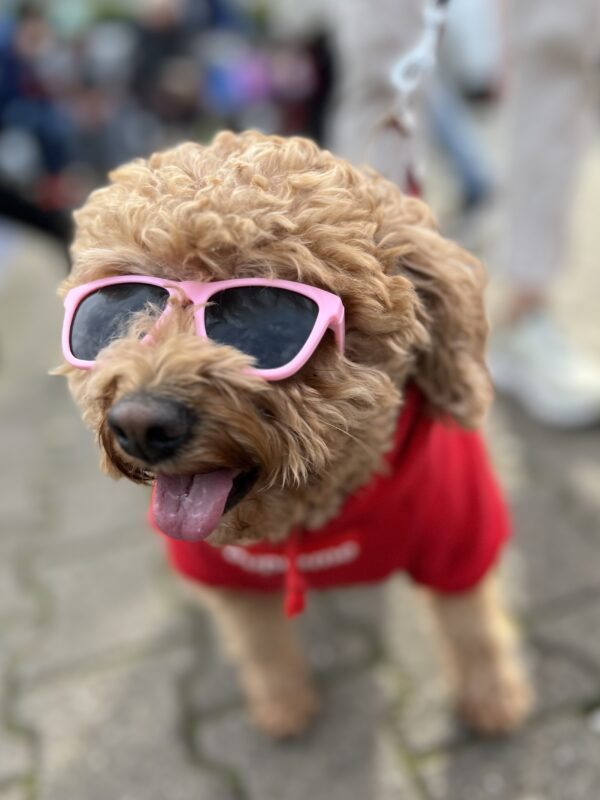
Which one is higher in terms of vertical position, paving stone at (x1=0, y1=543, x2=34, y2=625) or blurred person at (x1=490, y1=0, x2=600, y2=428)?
blurred person at (x1=490, y1=0, x2=600, y2=428)

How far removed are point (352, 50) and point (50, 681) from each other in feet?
6.18

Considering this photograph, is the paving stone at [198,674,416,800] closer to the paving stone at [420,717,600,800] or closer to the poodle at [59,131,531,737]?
the paving stone at [420,717,600,800]

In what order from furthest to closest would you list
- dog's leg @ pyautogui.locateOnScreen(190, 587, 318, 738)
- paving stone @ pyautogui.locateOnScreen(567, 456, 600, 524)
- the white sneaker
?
the white sneaker, paving stone @ pyautogui.locateOnScreen(567, 456, 600, 524), dog's leg @ pyautogui.locateOnScreen(190, 587, 318, 738)

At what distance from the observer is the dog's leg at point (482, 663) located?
1.78 m

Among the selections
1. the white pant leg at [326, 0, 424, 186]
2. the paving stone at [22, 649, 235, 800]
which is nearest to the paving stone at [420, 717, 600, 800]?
the paving stone at [22, 649, 235, 800]

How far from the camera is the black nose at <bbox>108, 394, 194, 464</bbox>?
1.11 meters

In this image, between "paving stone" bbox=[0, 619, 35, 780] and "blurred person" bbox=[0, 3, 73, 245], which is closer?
"paving stone" bbox=[0, 619, 35, 780]

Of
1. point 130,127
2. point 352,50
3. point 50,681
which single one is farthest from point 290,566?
point 130,127

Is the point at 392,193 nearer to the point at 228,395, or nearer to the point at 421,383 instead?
the point at 421,383

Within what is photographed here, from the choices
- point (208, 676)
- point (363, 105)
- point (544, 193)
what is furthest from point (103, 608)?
point (544, 193)

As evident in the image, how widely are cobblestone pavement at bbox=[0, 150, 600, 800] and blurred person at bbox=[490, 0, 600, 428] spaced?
166mm

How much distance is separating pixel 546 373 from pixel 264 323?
1.87m

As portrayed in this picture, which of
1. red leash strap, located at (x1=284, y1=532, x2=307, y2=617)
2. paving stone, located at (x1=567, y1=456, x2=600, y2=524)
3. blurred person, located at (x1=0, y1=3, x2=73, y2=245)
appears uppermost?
red leash strap, located at (x1=284, y1=532, x2=307, y2=617)

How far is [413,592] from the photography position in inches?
88.2
